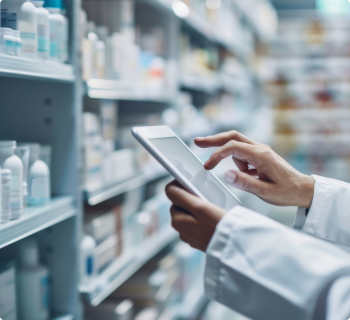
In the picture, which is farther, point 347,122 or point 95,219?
point 347,122

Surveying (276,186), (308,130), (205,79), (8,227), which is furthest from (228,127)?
(8,227)

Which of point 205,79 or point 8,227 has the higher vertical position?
point 205,79

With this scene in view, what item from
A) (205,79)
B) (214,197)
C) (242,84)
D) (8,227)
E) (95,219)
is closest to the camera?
(8,227)

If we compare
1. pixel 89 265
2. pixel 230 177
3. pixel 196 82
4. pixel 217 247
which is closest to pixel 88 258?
pixel 89 265

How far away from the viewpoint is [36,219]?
113 cm

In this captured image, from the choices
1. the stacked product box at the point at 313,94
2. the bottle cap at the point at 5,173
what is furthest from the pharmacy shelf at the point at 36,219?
the stacked product box at the point at 313,94

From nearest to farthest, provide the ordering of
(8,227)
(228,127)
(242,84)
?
1. (8,227)
2. (228,127)
3. (242,84)

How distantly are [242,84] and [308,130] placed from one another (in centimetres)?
195

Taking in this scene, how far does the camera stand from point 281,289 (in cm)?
83

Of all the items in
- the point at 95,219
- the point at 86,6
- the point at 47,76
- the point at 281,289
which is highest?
the point at 86,6

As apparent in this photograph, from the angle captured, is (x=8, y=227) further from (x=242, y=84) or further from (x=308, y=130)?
(x=308, y=130)

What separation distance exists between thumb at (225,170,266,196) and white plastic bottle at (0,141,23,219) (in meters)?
0.52

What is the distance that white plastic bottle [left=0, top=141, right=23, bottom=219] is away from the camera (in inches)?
41.6

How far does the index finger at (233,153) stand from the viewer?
1.14 meters
